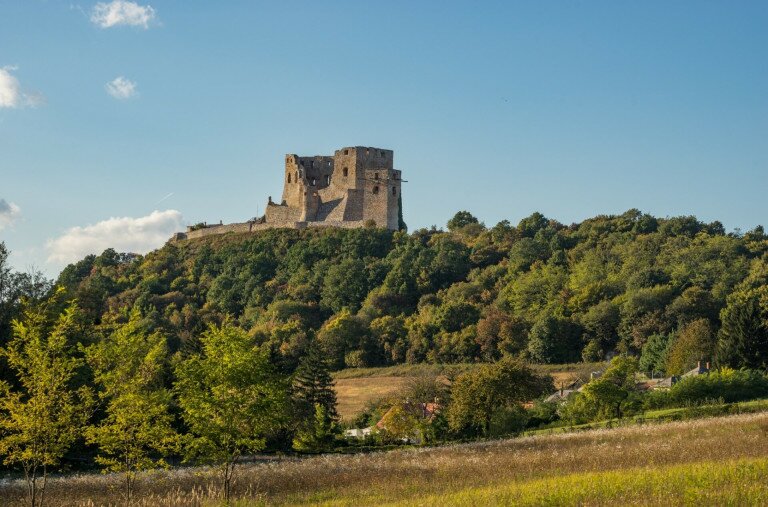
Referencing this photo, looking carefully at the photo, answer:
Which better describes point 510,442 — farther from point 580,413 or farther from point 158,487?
point 158,487

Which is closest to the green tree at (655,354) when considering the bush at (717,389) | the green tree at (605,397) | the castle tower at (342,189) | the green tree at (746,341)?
the green tree at (746,341)


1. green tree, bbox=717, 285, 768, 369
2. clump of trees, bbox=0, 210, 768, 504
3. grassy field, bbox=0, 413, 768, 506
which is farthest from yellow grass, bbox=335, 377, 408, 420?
grassy field, bbox=0, 413, 768, 506

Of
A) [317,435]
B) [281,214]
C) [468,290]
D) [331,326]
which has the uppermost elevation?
[281,214]

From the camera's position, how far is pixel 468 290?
97.4 meters

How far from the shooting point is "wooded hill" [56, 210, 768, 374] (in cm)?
7900

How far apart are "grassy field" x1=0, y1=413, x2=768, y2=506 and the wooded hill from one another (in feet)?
92.6

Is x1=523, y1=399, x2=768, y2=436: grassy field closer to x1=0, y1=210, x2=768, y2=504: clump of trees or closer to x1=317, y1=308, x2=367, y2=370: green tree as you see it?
x1=0, y1=210, x2=768, y2=504: clump of trees

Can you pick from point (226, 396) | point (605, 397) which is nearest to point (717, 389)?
point (605, 397)

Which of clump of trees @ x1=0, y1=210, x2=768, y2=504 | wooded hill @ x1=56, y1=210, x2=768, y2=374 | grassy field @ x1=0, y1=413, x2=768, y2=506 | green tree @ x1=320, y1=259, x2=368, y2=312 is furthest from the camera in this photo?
green tree @ x1=320, y1=259, x2=368, y2=312

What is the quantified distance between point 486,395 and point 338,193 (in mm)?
65634

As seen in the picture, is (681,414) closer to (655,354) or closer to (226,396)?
(226,396)

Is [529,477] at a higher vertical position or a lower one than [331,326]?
lower

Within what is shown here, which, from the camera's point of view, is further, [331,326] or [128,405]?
[331,326]

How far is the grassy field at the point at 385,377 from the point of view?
71075 millimetres
